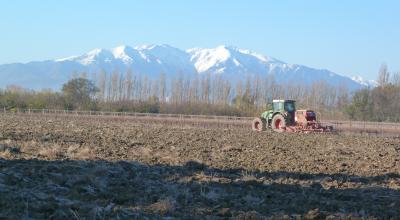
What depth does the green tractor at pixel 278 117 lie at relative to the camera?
35.8m

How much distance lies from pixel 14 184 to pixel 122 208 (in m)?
2.46

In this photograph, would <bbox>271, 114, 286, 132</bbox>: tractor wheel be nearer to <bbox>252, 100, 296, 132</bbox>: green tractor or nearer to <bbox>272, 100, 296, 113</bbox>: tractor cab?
<bbox>252, 100, 296, 132</bbox>: green tractor

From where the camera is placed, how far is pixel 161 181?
491 inches

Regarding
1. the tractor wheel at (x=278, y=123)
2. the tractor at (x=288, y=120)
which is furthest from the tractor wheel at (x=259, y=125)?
the tractor wheel at (x=278, y=123)

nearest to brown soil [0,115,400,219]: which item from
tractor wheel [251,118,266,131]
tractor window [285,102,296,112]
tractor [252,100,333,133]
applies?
tractor [252,100,333,133]

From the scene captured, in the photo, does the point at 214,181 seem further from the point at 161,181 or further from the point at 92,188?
the point at 92,188

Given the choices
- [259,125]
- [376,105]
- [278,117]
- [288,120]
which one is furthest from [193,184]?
[376,105]

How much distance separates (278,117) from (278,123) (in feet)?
1.50

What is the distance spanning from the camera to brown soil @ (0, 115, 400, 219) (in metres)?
9.10

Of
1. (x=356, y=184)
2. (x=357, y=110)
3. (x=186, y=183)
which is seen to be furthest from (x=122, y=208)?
(x=357, y=110)

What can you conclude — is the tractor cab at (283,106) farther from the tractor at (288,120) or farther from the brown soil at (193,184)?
the brown soil at (193,184)

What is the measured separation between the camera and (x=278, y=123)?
36.4 meters

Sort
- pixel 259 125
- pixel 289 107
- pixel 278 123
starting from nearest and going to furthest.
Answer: pixel 278 123 < pixel 289 107 < pixel 259 125

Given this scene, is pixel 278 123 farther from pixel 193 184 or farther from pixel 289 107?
pixel 193 184
